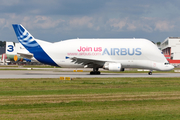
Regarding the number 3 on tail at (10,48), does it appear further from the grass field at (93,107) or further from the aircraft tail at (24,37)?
the grass field at (93,107)

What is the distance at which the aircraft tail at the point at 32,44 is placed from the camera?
40719mm

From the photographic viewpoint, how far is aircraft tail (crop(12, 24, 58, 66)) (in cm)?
4072

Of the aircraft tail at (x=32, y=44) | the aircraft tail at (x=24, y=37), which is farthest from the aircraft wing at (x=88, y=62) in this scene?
the aircraft tail at (x=24, y=37)

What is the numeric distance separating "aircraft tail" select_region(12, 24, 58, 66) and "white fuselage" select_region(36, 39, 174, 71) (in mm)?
651

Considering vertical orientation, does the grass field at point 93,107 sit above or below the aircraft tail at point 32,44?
below

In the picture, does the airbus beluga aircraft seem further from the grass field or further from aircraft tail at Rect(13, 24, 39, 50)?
the grass field

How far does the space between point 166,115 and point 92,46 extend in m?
28.5

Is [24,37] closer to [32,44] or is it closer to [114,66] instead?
[32,44]

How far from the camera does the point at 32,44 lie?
41.6 metres

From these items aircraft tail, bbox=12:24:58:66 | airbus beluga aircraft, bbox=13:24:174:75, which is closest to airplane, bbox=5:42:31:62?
aircraft tail, bbox=12:24:58:66

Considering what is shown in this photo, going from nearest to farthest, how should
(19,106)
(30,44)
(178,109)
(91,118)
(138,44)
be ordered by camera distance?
(91,118) → (178,109) → (19,106) → (138,44) → (30,44)

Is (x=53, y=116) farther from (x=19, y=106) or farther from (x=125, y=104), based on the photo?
(x=125, y=104)

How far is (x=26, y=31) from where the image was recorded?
42.4 metres

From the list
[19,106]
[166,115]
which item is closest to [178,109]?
[166,115]
